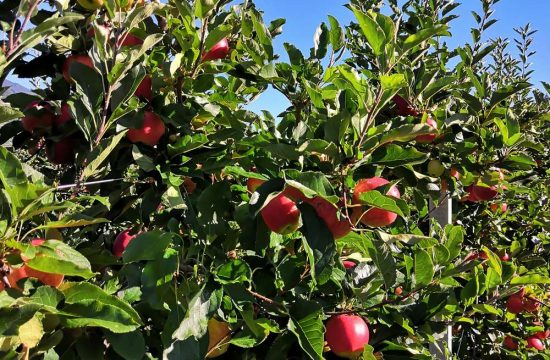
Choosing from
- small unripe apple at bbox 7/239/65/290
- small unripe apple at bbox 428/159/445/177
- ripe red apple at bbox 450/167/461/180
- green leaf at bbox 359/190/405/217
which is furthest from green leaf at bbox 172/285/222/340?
ripe red apple at bbox 450/167/461/180

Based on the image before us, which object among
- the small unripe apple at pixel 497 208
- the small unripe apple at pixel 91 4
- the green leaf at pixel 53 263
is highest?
the small unripe apple at pixel 91 4

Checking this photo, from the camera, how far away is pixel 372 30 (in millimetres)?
1013

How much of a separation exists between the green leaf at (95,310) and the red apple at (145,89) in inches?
23.2

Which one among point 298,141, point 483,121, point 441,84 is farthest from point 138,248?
point 483,121

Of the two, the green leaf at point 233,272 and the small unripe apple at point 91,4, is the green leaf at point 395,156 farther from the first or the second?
the small unripe apple at point 91,4

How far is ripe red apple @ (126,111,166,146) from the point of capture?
129cm

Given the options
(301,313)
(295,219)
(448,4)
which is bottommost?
(301,313)

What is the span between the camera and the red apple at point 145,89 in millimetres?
1348

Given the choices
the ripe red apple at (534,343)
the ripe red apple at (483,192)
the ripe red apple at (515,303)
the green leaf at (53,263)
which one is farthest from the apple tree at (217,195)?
the ripe red apple at (534,343)

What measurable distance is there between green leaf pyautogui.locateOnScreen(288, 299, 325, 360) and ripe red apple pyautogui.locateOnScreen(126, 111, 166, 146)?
0.56m

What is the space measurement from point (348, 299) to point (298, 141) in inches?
Answer: 18.7

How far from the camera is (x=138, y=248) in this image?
103 centimetres

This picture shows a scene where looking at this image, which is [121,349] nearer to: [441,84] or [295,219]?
[295,219]

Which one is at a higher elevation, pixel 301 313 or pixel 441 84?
pixel 441 84
